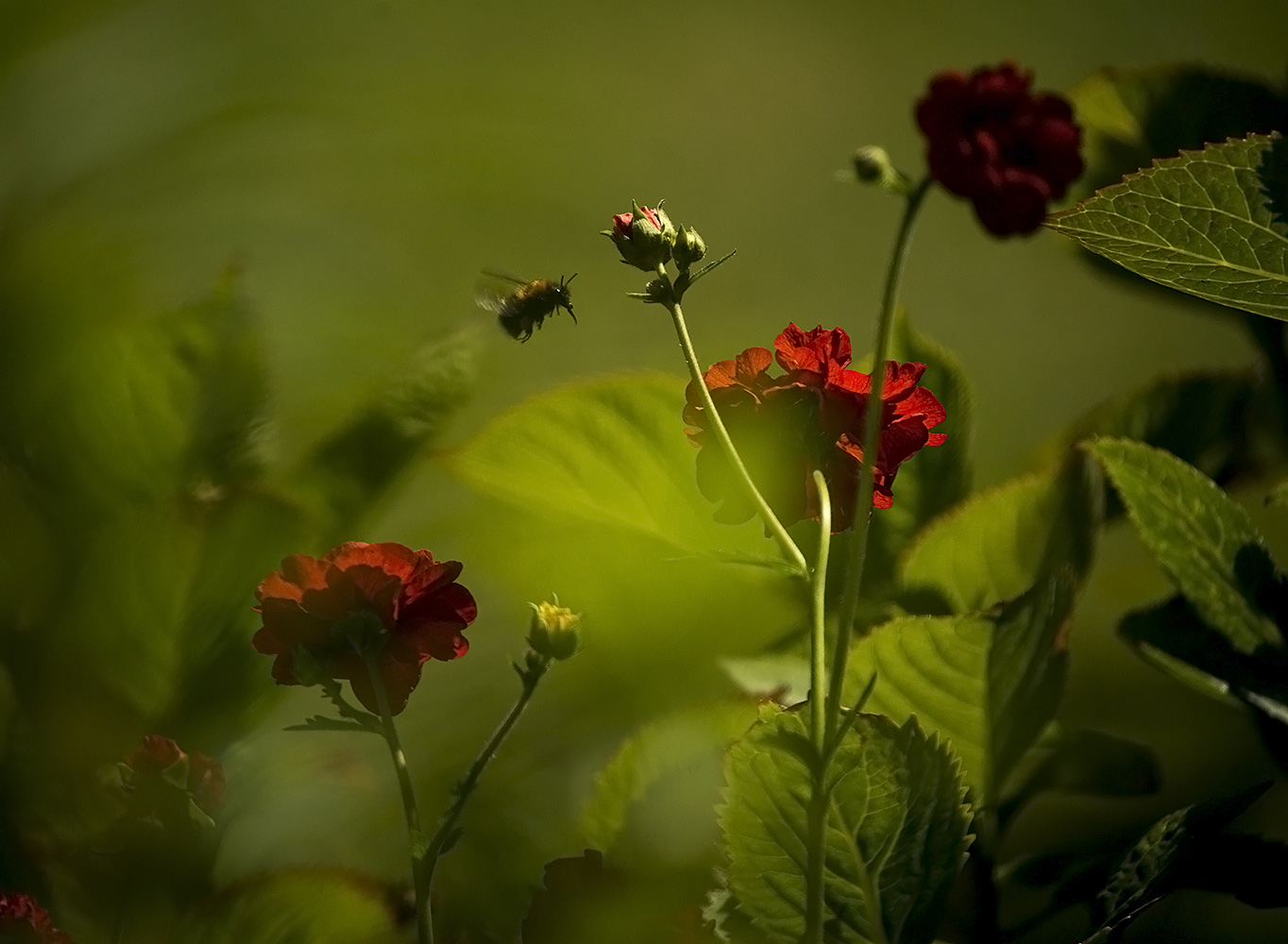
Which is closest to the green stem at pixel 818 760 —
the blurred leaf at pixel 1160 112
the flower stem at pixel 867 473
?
the flower stem at pixel 867 473

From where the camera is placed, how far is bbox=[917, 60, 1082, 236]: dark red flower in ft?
0.69

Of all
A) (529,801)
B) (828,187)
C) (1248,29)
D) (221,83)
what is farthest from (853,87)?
(529,801)

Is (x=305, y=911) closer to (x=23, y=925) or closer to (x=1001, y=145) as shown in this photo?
(x=23, y=925)

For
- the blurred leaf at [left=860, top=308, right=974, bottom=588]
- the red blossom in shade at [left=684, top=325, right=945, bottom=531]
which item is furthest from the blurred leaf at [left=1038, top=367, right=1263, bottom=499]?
the red blossom in shade at [left=684, top=325, right=945, bottom=531]

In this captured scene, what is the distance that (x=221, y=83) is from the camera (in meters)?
0.36

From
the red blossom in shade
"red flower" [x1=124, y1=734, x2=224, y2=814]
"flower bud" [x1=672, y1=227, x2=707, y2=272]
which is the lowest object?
"red flower" [x1=124, y1=734, x2=224, y2=814]

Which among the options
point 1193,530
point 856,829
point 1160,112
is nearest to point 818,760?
point 856,829

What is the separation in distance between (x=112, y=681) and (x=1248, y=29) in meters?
0.69

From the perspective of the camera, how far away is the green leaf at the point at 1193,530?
11.3 inches

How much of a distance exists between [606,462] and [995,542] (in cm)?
11

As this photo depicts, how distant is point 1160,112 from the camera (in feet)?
1.37

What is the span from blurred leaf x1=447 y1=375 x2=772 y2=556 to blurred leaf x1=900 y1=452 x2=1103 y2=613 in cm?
5

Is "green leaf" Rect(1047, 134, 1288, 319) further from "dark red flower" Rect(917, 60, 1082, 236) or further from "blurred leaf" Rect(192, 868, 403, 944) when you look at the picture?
"blurred leaf" Rect(192, 868, 403, 944)

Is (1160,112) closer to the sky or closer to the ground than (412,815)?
closer to the sky
